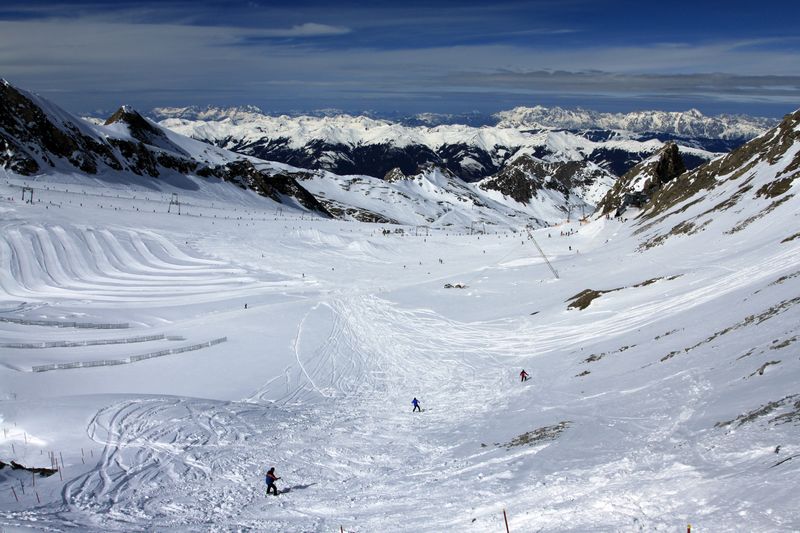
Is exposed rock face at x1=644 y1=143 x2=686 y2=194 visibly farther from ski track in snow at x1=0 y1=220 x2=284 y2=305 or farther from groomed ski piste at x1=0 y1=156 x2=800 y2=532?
ski track in snow at x1=0 y1=220 x2=284 y2=305

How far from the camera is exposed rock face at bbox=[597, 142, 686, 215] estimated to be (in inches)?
4232

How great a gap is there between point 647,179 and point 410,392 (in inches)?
3890

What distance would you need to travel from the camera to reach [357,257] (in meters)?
82.2

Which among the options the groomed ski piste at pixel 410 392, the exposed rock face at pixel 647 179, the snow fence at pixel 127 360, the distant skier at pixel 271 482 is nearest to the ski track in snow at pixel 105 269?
the groomed ski piste at pixel 410 392

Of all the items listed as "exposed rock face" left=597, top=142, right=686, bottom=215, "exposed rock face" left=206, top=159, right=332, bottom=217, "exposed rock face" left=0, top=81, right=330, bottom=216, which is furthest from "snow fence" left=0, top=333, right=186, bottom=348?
"exposed rock face" left=206, top=159, right=332, bottom=217

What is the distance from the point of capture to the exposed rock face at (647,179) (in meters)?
108

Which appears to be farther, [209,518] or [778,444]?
[209,518]

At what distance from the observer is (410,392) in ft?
104

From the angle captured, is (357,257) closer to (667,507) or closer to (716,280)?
(716,280)

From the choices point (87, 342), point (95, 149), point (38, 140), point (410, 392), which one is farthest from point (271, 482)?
point (95, 149)

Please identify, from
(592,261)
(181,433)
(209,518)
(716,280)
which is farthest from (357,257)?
(209,518)

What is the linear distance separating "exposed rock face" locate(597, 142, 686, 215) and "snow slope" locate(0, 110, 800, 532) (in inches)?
1601

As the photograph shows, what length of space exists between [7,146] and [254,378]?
11935 centimetres

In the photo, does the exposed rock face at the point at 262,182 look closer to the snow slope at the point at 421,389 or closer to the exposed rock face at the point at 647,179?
the exposed rock face at the point at 647,179
